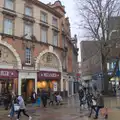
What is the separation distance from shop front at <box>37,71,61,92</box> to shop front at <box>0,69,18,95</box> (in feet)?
12.9

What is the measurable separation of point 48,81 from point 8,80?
7.37 m

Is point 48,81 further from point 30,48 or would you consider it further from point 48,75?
point 30,48

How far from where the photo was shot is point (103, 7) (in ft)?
117

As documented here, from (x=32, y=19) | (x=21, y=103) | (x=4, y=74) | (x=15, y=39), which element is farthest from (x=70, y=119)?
(x=32, y=19)

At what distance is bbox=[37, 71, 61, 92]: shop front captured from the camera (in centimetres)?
3128

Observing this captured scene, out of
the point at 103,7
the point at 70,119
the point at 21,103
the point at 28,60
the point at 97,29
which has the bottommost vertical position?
the point at 70,119

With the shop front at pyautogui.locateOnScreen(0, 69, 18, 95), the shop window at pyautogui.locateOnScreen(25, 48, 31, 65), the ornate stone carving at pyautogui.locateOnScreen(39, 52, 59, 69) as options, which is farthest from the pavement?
the ornate stone carving at pyautogui.locateOnScreen(39, 52, 59, 69)

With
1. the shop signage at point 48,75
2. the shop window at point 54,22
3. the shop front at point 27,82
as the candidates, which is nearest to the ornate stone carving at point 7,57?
the shop front at point 27,82

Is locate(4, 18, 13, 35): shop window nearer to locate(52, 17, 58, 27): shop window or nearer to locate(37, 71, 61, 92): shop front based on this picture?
locate(37, 71, 61, 92): shop front

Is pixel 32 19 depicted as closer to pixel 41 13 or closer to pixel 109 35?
pixel 41 13

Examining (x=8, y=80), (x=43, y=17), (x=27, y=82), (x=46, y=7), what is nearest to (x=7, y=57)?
(x=8, y=80)

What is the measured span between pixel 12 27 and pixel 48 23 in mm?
6588

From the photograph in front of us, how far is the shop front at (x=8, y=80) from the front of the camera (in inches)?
1037

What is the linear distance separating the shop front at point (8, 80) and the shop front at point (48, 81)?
3925 millimetres
